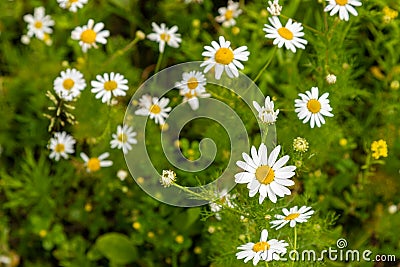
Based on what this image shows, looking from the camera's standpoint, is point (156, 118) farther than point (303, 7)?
No

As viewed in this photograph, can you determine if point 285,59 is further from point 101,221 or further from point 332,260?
point 101,221

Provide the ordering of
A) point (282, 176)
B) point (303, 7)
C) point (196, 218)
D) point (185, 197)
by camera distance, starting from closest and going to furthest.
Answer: point (282, 176) < point (185, 197) < point (196, 218) < point (303, 7)

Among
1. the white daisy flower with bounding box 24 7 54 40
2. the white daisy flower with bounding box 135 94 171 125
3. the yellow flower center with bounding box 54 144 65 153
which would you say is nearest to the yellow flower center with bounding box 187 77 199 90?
the white daisy flower with bounding box 135 94 171 125

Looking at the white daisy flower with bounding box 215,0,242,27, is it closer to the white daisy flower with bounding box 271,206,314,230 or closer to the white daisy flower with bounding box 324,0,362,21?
the white daisy flower with bounding box 324,0,362,21

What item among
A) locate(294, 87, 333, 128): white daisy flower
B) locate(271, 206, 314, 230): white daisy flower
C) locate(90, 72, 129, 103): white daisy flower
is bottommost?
locate(271, 206, 314, 230): white daisy flower

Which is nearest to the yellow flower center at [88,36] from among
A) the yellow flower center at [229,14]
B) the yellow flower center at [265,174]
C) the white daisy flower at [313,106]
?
the yellow flower center at [229,14]

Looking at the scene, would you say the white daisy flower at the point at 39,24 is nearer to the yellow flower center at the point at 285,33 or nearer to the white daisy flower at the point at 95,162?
the white daisy flower at the point at 95,162

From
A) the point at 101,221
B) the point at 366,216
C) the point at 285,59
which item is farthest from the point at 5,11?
the point at 366,216
